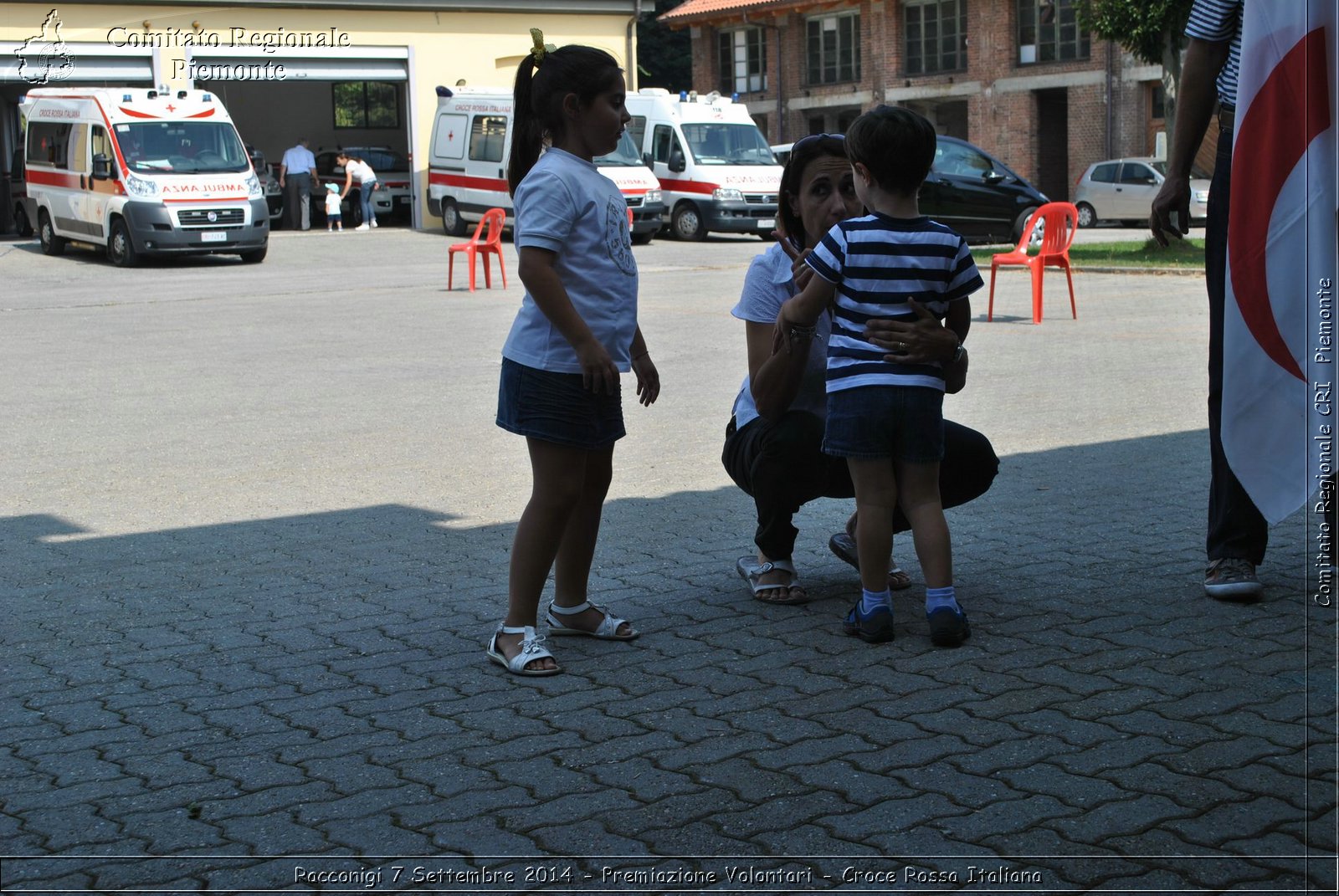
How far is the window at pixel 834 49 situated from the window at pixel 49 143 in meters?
27.8

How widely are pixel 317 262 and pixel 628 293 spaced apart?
23700 millimetres

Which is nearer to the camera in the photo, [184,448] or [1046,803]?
[1046,803]

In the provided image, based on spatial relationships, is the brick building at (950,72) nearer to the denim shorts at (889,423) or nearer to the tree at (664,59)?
the tree at (664,59)

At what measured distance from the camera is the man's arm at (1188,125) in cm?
482

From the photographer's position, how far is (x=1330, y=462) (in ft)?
9.80

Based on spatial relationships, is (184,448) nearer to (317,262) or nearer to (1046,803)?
(1046,803)

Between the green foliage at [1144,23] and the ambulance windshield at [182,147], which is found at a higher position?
the green foliage at [1144,23]

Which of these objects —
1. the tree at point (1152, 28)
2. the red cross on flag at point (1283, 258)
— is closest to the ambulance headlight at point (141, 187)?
the tree at point (1152, 28)

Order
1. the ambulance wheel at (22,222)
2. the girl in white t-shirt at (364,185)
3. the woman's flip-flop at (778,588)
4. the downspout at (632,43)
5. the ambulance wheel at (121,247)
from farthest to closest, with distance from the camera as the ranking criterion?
the downspout at (632,43) → the girl in white t-shirt at (364,185) → the ambulance wheel at (22,222) → the ambulance wheel at (121,247) → the woman's flip-flop at (778,588)

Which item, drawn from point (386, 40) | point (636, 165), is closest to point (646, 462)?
point (636, 165)

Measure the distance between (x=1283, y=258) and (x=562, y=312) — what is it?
6.44ft

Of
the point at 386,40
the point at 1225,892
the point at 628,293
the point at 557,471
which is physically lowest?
the point at 1225,892

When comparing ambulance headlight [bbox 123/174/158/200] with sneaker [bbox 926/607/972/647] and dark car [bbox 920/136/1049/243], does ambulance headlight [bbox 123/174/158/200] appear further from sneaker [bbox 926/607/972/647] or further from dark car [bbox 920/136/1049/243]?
sneaker [bbox 926/607/972/647]

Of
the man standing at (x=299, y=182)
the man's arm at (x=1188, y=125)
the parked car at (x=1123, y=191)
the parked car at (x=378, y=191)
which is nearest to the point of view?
the man's arm at (x=1188, y=125)
